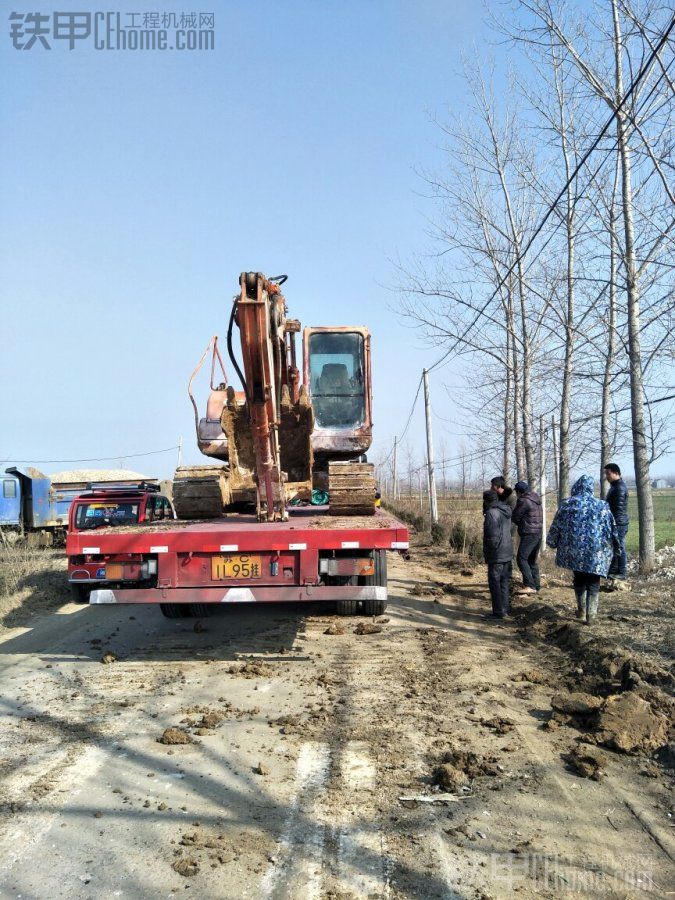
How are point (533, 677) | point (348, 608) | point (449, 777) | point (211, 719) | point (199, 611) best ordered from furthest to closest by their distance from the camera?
→ point (199, 611), point (348, 608), point (533, 677), point (211, 719), point (449, 777)

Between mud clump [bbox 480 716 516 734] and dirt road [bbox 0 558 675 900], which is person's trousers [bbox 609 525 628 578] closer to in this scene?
dirt road [bbox 0 558 675 900]

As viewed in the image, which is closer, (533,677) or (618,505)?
(533,677)

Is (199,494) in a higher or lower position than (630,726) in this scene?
higher

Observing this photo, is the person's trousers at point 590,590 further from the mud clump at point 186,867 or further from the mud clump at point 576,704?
the mud clump at point 186,867

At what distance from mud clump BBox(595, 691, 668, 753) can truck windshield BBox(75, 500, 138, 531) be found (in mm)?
8167

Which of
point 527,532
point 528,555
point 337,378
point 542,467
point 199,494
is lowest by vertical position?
point 528,555

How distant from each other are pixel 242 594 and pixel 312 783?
263cm

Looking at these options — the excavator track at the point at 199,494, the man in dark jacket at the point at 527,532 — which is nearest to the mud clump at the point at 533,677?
the man in dark jacket at the point at 527,532

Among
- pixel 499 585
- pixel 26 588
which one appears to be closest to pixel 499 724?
pixel 499 585

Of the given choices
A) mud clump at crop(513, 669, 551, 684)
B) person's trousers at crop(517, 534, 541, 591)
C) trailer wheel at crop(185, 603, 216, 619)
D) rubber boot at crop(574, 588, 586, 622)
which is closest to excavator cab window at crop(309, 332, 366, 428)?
person's trousers at crop(517, 534, 541, 591)

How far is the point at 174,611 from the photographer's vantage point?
8.97m

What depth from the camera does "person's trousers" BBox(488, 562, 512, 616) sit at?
9.18m

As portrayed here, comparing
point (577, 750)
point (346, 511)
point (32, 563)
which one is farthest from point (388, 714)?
point (32, 563)

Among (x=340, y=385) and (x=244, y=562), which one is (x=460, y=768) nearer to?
(x=244, y=562)
